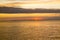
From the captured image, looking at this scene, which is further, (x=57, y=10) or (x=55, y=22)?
(x=55, y=22)

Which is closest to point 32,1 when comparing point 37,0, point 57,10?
point 37,0

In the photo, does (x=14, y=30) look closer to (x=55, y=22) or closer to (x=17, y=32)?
(x=17, y=32)

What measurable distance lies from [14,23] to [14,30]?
0.24 ft

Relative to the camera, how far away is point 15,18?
2.53ft

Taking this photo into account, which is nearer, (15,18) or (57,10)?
(57,10)

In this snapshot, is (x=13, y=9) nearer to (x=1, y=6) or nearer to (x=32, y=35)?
(x=1, y=6)

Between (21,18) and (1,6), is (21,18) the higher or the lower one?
the lower one

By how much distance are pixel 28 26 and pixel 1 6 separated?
204mm

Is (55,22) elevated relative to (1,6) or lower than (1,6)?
lower

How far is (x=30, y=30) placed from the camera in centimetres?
69

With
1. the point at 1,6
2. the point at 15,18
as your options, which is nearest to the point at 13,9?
the point at 1,6

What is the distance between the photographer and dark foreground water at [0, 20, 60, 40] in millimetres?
654

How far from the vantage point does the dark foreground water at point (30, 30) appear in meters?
0.65

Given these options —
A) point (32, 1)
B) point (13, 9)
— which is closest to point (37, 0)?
point (32, 1)
